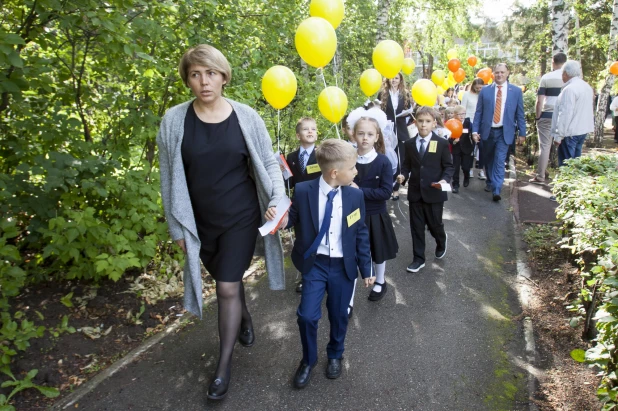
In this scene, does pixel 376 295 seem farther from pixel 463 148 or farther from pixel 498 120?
pixel 463 148

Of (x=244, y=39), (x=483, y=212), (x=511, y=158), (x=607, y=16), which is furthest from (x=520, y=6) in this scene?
(x=244, y=39)

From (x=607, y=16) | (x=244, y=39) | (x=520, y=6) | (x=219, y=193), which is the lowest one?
(x=219, y=193)

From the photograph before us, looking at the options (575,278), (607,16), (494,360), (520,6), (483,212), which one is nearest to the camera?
(494,360)

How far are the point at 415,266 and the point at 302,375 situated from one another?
225 centimetres

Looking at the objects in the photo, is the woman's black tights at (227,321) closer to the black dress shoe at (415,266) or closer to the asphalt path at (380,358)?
the asphalt path at (380,358)

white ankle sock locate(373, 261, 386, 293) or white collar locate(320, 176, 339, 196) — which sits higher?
white collar locate(320, 176, 339, 196)

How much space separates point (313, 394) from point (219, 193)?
1.46m

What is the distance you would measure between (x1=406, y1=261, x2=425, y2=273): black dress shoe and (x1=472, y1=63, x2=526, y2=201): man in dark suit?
322cm

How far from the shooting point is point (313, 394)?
2.94 metres

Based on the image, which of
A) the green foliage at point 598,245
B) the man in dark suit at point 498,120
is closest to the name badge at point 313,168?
the green foliage at point 598,245

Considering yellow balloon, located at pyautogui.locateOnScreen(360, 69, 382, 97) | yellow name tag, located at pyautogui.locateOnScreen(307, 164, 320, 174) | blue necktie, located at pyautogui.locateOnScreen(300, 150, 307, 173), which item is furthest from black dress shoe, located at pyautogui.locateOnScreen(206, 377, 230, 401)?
yellow balloon, located at pyautogui.locateOnScreen(360, 69, 382, 97)

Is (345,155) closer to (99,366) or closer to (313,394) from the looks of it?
(313,394)

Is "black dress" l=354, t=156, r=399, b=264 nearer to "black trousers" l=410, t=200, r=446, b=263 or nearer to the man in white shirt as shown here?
"black trousers" l=410, t=200, r=446, b=263

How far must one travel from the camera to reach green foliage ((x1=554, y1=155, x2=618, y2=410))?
2.18m
